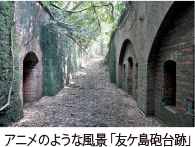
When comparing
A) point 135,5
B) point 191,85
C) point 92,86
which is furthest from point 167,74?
point 92,86

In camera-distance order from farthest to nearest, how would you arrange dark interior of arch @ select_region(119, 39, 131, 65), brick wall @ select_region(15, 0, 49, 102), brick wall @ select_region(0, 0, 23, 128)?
dark interior of arch @ select_region(119, 39, 131, 65), brick wall @ select_region(15, 0, 49, 102), brick wall @ select_region(0, 0, 23, 128)

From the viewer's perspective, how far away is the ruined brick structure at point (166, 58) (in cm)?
241

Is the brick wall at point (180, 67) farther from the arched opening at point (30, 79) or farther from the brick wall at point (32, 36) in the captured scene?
the arched opening at point (30, 79)

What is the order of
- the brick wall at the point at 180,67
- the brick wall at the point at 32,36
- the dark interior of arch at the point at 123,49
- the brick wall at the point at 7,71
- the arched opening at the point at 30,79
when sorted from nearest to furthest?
the brick wall at the point at 180,67 < the brick wall at the point at 7,71 < the brick wall at the point at 32,36 < the arched opening at the point at 30,79 < the dark interior of arch at the point at 123,49

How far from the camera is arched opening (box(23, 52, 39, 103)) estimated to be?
5244 mm

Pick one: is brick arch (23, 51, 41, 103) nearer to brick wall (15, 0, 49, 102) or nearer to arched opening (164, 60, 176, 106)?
brick wall (15, 0, 49, 102)

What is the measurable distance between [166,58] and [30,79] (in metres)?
4.83

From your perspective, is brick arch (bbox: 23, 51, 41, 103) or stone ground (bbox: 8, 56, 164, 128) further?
brick arch (bbox: 23, 51, 41, 103)

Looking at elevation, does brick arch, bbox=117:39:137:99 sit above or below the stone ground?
above

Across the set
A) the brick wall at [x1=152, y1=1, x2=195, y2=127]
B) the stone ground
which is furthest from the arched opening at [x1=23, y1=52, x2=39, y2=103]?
the brick wall at [x1=152, y1=1, x2=195, y2=127]

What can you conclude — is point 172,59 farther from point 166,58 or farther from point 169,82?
point 169,82

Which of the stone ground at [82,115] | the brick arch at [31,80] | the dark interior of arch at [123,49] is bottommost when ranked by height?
the stone ground at [82,115]

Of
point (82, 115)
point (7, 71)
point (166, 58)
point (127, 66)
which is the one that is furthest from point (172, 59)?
point (127, 66)

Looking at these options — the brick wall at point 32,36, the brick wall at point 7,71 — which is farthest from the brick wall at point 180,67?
the brick wall at point 32,36
